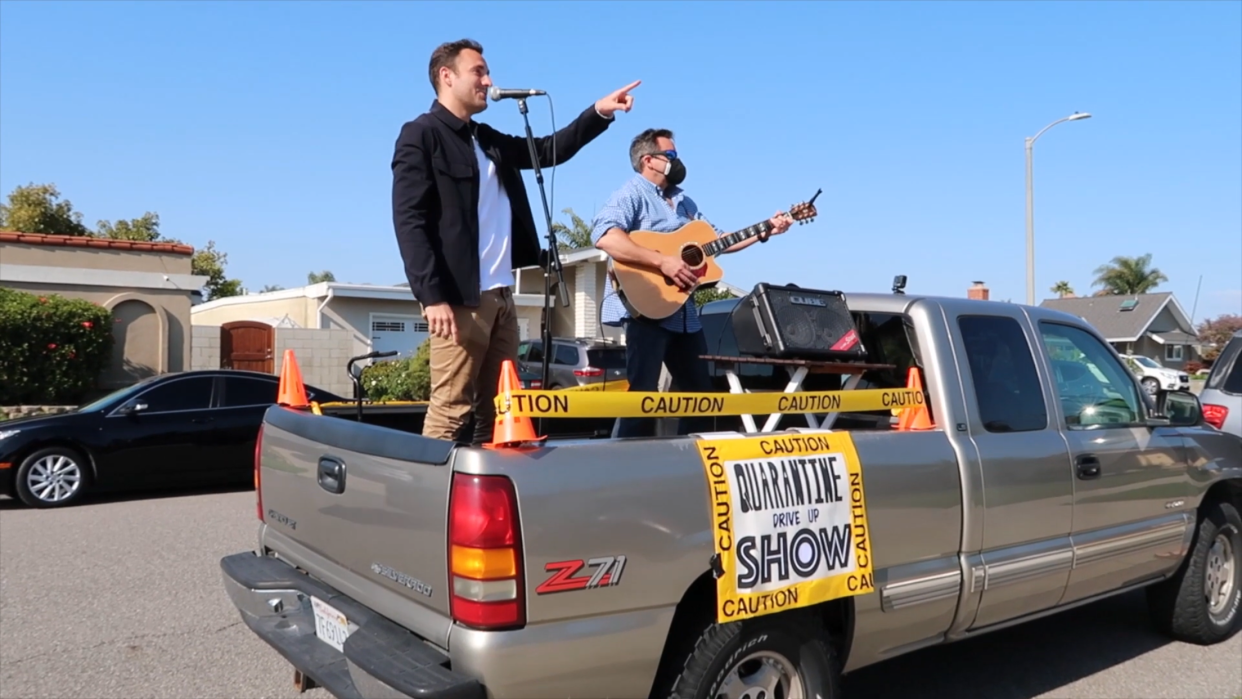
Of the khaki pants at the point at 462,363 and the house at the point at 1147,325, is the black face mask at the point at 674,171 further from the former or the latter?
the house at the point at 1147,325

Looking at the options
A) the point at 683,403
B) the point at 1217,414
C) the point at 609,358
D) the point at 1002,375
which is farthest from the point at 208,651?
the point at 609,358

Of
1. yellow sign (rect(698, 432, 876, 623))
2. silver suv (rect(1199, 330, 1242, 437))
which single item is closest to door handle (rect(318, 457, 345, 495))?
yellow sign (rect(698, 432, 876, 623))

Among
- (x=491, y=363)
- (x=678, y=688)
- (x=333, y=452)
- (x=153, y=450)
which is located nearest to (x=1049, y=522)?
(x=678, y=688)

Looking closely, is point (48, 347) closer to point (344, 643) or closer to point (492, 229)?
point (492, 229)

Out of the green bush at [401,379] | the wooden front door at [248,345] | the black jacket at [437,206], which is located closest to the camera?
the black jacket at [437,206]

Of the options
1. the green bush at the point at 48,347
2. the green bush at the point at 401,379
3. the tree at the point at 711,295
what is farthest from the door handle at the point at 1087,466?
the green bush at the point at 48,347

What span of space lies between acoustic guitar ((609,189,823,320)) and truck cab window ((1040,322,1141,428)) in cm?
132

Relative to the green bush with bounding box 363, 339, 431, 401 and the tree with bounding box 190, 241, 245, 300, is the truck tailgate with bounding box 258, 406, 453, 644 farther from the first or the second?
the tree with bounding box 190, 241, 245, 300

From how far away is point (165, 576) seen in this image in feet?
20.3

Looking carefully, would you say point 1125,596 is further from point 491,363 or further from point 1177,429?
point 491,363

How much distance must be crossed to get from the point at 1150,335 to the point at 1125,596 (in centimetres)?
4949

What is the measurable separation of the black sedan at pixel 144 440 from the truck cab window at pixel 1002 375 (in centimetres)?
649

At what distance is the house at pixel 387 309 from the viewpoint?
73.8 ft

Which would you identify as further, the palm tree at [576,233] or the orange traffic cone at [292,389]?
the palm tree at [576,233]
